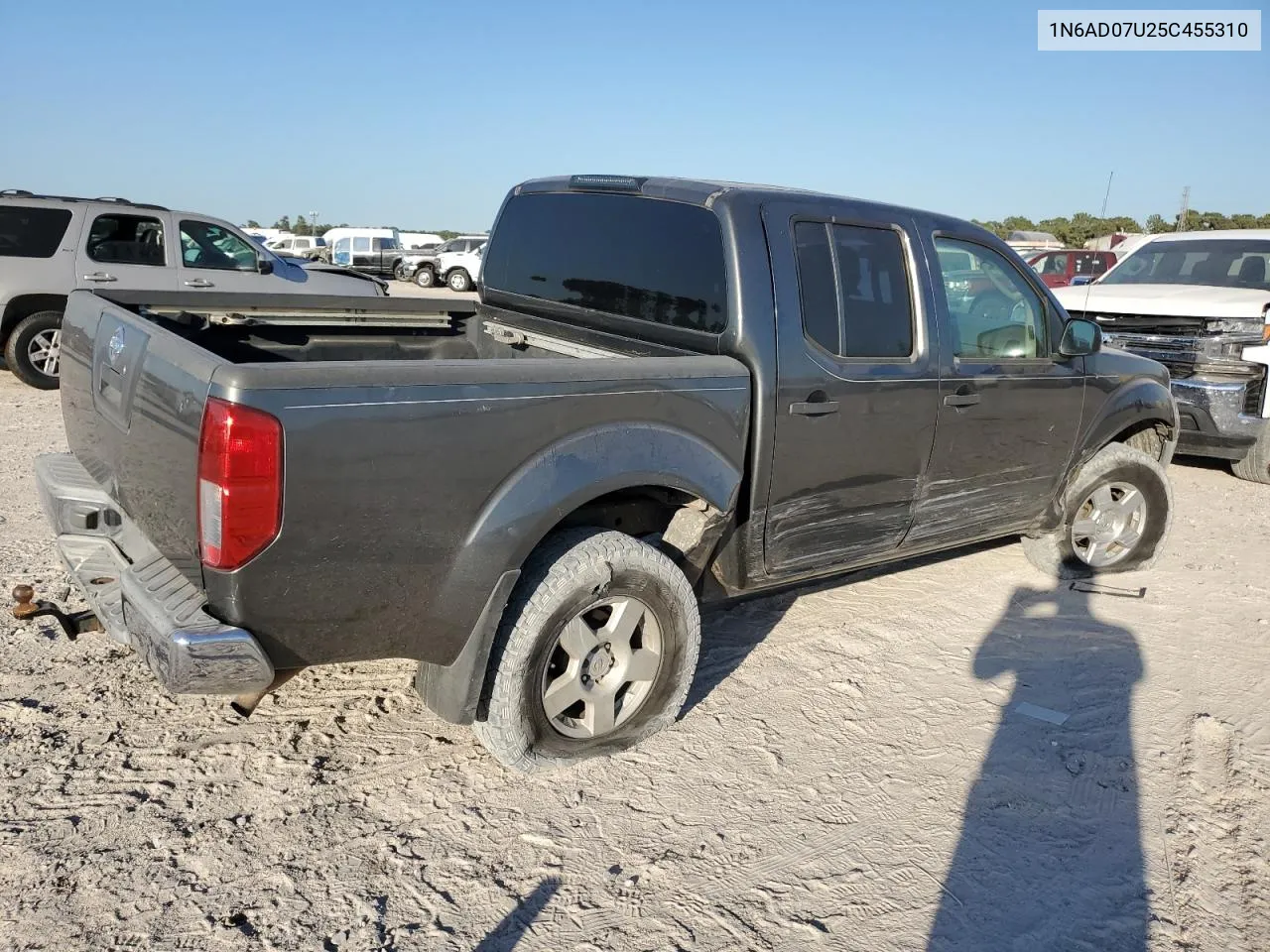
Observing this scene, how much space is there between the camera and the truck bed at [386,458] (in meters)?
2.57

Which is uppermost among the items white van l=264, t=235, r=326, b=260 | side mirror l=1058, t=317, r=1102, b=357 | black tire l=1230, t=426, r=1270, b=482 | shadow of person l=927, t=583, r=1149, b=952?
white van l=264, t=235, r=326, b=260

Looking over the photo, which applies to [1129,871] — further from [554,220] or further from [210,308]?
[210,308]

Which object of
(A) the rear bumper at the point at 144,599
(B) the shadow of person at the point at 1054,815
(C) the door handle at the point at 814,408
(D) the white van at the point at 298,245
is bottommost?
(B) the shadow of person at the point at 1054,815

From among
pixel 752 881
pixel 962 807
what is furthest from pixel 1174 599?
pixel 752 881

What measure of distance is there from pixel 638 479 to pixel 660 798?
104 cm

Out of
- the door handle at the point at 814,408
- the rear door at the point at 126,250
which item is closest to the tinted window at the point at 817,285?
the door handle at the point at 814,408

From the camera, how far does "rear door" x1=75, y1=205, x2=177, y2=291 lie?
9484 millimetres

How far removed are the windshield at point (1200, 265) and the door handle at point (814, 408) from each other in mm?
6546

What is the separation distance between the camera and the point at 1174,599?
17.5 feet

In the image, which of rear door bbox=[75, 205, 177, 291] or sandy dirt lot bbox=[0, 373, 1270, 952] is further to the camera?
rear door bbox=[75, 205, 177, 291]

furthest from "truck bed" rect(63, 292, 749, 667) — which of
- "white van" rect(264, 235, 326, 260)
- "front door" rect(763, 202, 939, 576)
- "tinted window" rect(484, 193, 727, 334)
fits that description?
"white van" rect(264, 235, 326, 260)

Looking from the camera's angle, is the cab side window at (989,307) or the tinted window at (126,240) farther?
the tinted window at (126,240)

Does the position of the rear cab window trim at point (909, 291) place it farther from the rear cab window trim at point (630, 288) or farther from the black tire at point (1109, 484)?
the black tire at point (1109, 484)

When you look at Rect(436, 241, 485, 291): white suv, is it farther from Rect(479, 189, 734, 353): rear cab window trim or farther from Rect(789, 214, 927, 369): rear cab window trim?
Rect(789, 214, 927, 369): rear cab window trim
